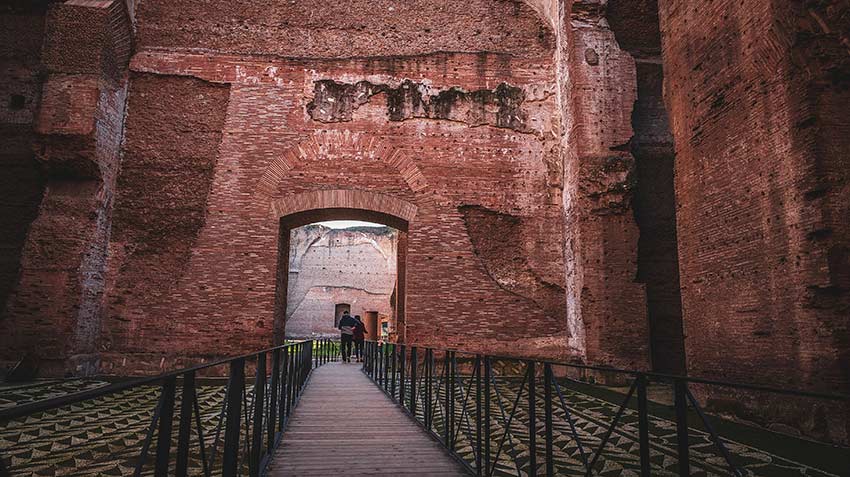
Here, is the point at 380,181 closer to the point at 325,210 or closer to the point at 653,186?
the point at 325,210

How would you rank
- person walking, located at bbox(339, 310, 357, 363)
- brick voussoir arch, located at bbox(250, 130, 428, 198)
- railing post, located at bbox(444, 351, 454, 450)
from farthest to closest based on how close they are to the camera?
person walking, located at bbox(339, 310, 357, 363)
brick voussoir arch, located at bbox(250, 130, 428, 198)
railing post, located at bbox(444, 351, 454, 450)

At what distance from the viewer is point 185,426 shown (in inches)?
74.0

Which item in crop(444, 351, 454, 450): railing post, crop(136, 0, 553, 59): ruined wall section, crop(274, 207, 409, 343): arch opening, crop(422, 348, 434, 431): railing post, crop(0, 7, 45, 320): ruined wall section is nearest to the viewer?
crop(444, 351, 454, 450): railing post

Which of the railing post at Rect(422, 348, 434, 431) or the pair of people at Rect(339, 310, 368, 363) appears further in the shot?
the pair of people at Rect(339, 310, 368, 363)

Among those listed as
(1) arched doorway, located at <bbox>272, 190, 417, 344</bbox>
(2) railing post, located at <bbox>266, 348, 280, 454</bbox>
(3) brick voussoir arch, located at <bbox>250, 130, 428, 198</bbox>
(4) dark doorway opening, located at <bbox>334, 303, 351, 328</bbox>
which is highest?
(3) brick voussoir arch, located at <bbox>250, 130, 428, 198</bbox>

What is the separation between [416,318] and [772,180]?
5296mm

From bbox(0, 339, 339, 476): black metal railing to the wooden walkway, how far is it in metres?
0.17

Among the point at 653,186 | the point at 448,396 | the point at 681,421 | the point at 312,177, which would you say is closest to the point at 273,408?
the point at 448,396

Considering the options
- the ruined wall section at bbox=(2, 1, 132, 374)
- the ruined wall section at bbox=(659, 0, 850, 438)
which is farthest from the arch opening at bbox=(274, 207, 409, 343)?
the ruined wall section at bbox=(659, 0, 850, 438)

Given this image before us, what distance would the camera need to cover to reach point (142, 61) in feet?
29.8

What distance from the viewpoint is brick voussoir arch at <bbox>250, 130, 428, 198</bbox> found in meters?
8.92

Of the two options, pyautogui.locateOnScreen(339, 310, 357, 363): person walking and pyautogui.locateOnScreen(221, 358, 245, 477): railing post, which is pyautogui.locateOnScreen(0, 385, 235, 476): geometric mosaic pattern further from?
pyautogui.locateOnScreen(339, 310, 357, 363): person walking

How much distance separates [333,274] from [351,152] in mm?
15031

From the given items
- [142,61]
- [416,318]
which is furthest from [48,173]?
[416,318]
